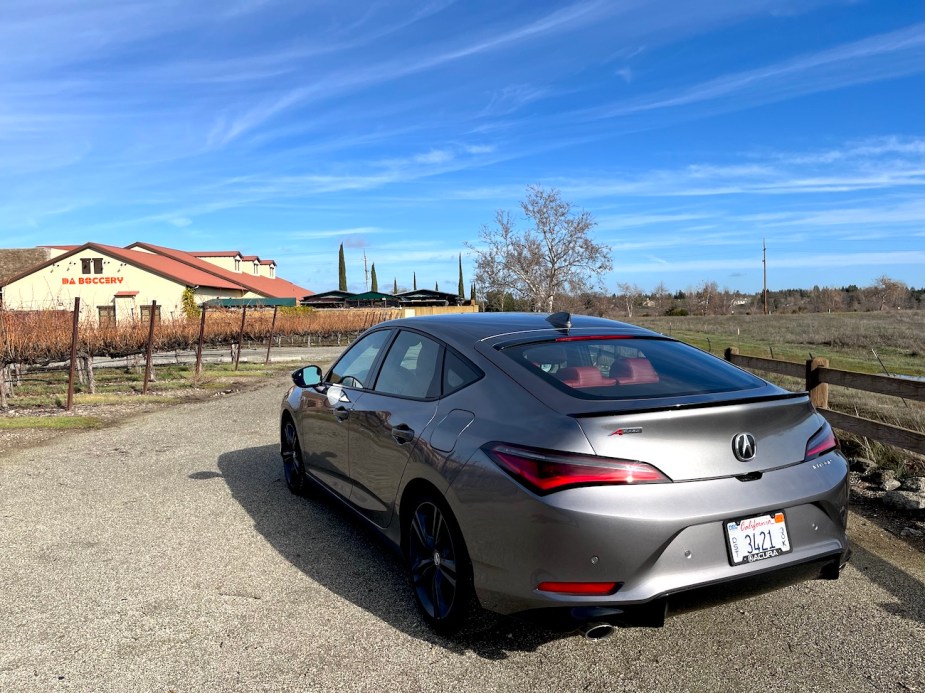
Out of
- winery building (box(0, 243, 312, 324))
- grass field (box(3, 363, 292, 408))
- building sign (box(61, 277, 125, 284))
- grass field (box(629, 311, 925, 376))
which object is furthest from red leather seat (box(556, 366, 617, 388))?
building sign (box(61, 277, 125, 284))

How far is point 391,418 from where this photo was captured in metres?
4.04

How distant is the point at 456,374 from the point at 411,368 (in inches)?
21.5

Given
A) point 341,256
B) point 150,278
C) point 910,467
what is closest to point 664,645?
point 910,467

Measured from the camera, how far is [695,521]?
2766mm

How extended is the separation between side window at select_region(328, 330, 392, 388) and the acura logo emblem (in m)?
2.45

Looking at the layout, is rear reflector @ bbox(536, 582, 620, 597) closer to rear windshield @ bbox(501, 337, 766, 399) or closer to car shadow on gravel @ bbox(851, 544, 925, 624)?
rear windshield @ bbox(501, 337, 766, 399)

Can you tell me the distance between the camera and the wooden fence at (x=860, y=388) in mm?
5328

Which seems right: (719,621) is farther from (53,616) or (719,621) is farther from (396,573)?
(53,616)

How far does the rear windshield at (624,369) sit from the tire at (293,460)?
9.85 ft

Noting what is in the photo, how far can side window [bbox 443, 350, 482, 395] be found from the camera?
141 inches

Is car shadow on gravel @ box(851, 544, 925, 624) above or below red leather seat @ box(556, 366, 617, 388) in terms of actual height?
below

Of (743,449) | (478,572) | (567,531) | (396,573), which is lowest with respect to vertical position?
(396,573)

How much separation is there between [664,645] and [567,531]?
107 cm

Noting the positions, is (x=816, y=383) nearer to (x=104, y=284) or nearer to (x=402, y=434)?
(x=402, y=434)
